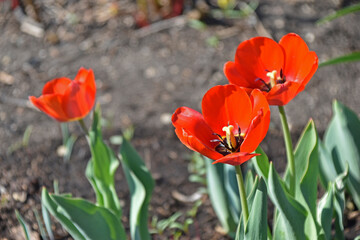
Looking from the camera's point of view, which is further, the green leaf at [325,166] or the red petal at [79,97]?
the green leaf at [325,166]

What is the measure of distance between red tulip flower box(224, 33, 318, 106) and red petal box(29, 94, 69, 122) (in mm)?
518

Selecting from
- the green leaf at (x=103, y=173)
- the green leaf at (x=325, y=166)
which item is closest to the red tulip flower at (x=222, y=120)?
the green leaf at (x=103, y=173)

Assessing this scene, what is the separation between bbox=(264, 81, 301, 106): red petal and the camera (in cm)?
117

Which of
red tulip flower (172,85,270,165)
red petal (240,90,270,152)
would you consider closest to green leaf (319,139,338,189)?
red tulip flower (172,85,270,165)

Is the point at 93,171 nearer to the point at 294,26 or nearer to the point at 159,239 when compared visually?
the point at 159,239

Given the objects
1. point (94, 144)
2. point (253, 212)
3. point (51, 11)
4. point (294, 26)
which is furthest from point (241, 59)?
point (51, 11)

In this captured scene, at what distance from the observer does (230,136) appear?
118cm

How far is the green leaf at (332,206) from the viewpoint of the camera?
1456 millimetres

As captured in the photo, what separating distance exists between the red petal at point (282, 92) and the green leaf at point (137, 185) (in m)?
0.60

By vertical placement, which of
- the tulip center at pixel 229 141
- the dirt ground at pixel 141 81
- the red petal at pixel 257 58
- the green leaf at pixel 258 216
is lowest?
the dirt ground at pixel 141 81

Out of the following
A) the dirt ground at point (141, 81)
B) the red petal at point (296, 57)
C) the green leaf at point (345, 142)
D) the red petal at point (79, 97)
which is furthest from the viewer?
the dirt ground at point (141, 81)

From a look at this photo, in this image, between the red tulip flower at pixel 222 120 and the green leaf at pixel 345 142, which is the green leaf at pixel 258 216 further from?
the green leaf at pixel 345 142

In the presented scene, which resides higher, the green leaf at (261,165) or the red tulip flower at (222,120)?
the red tulip flower at (222,120)

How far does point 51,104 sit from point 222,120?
0.54 metres
